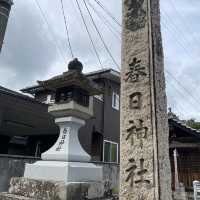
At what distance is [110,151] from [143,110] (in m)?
12.8

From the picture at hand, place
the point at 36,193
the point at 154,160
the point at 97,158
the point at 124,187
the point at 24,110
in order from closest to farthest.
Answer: the point at 154,160, the point at 124,187, the point at 36,193, the point at 24,110, the point at 97,158

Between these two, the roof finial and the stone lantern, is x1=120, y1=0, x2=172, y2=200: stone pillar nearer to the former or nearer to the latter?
the stone lantern

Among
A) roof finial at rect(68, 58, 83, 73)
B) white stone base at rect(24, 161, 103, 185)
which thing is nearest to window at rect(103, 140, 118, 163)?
white stone base at rect(24, 161, 103, 185)

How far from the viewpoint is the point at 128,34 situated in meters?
4.10

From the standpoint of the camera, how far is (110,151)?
15844mm

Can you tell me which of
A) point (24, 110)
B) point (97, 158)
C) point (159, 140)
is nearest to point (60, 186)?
point (159, 140)

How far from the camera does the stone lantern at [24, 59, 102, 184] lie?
180 inches

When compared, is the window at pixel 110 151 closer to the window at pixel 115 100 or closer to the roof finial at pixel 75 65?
the window at pixel 115 100

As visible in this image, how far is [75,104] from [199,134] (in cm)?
781

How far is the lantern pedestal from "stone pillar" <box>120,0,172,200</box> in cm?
135

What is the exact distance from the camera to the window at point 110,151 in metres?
15.3

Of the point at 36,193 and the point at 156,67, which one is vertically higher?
the point at 156,67

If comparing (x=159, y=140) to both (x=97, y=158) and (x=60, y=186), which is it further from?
(x=97, y=158)

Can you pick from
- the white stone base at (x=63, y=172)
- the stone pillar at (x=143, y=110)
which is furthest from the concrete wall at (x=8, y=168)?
the stone pillar at (x=143, y=110)
